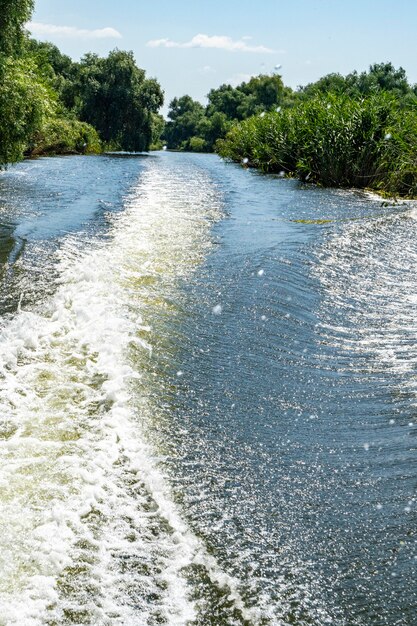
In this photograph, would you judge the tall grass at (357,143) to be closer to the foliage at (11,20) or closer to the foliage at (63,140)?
the foliage at (11,20)

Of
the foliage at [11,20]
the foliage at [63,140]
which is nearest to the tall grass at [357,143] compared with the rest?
the foliage at [11,20]

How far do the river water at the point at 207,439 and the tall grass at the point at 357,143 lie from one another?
308 inches

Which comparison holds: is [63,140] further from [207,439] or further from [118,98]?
[207,439]

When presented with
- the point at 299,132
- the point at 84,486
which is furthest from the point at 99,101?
the point at 84,486

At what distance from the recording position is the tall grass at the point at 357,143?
16.6 m

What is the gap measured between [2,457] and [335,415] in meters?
2.37

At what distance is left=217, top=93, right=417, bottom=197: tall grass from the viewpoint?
16641 millimetres

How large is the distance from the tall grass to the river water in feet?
25.7

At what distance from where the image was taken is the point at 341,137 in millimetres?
17703

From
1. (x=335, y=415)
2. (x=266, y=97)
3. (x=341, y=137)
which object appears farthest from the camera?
(x=266, y=97)

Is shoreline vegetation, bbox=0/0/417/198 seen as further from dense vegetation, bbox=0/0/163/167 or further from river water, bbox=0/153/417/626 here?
river water, bbox=0/153/417/626

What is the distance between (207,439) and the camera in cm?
445

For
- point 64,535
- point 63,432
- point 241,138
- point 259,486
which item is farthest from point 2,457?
point 241,138

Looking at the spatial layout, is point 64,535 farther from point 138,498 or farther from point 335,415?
point 335,415
